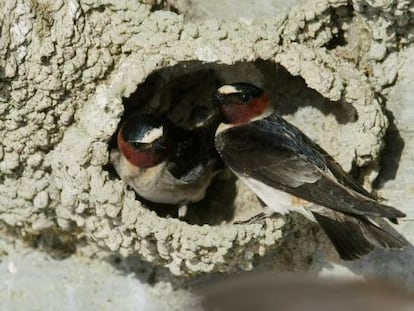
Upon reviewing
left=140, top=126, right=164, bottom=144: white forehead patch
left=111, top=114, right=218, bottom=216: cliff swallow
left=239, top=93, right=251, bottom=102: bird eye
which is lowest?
left=111, top=114, right=218, bottom=216: cliff swallow

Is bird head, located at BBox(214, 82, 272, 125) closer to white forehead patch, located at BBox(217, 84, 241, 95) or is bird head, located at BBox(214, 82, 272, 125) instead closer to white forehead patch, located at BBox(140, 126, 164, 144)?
white forehead patch, located at BBox(217, 84, 241, 95)

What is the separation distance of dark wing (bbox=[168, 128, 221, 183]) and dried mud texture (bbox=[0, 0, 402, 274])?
9.9 inches

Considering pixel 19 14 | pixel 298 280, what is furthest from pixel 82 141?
pixel 298 280

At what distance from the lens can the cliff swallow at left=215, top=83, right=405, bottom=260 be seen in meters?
4.32

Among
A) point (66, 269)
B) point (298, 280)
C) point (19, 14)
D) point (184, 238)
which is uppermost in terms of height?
point (298, 280)

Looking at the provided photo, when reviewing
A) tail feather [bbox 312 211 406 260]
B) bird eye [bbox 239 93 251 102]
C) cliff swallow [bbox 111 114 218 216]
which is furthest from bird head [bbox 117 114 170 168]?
tail feather [bbox 312 211 406 260]

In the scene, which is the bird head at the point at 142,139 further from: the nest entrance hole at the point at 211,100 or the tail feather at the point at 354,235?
the tail feather at the point at 354,235

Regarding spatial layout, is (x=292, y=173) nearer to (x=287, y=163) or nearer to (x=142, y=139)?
(x=287, y=163)

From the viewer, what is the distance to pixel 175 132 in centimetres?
496

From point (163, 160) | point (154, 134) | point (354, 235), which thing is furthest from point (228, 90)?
point (354, 235)

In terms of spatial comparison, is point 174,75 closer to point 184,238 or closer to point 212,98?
point 212,98

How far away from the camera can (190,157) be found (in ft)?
16.3

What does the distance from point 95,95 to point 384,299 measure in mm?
2091

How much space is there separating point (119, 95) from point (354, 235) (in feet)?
3.32
